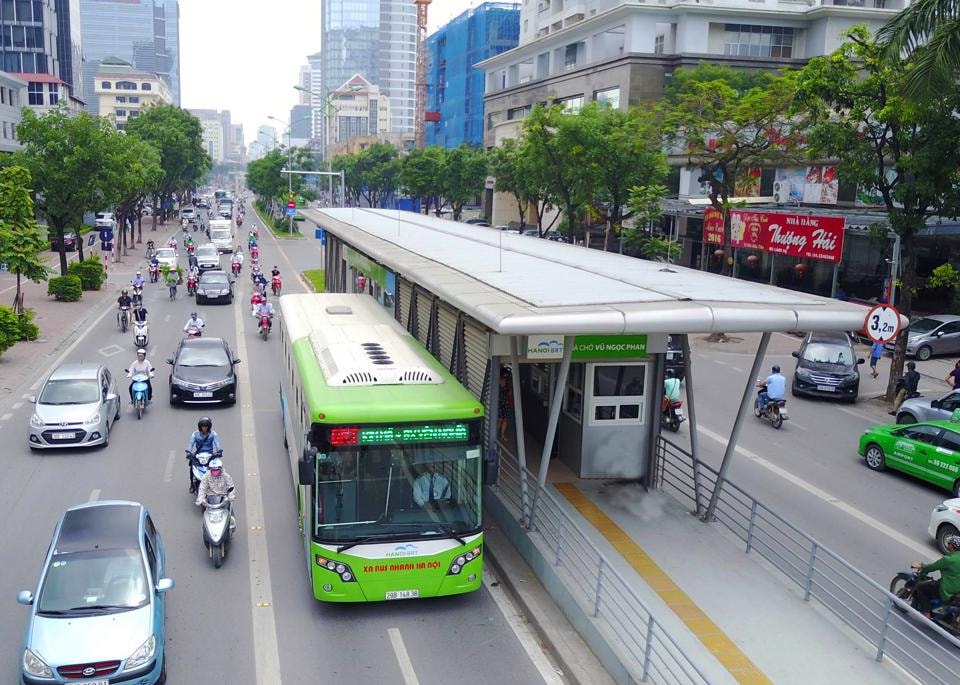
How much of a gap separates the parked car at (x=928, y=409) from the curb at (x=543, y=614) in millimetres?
11804

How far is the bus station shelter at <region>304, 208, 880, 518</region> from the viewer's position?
10.6m

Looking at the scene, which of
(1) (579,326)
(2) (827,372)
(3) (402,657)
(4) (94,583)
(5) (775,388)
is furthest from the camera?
(2) (827,372)

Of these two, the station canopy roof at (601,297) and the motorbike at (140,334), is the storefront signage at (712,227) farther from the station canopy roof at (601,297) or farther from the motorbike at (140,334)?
the station canopy roof at (601,297)

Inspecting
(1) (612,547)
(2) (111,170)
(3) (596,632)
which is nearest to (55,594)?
(3) (596,632)

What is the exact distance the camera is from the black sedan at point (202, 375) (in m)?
20.9

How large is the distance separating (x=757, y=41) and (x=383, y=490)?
201 ft

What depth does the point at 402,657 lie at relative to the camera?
392 inches

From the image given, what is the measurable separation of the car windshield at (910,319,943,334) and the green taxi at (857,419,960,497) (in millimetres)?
15749

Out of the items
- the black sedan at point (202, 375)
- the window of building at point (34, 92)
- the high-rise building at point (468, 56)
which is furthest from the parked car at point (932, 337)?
the window of building at point (34, 92)

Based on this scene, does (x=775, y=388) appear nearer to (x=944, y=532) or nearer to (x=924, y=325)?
(x=944, y=532)

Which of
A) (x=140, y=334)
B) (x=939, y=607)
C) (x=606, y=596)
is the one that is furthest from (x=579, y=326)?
(x=140, y=334)

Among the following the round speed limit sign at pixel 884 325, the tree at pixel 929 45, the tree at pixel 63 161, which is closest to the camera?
the round speed limit sign at pixel 884 325

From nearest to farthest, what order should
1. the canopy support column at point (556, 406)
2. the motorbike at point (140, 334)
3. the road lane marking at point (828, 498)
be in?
the canopy support column at point (556, 406) < the road lane marking at point (828, 498) < the motorbike at point (140, 334)

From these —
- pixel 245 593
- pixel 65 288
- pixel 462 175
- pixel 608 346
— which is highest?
pixel 462 175
